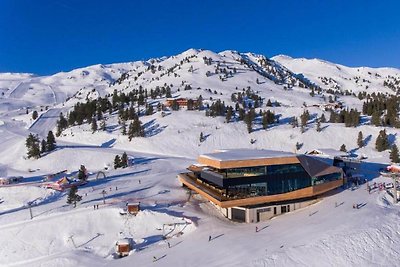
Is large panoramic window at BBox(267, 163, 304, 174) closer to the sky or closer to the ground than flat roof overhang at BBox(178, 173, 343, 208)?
closer to the sky

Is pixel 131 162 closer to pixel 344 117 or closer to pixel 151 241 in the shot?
pixel 151 241

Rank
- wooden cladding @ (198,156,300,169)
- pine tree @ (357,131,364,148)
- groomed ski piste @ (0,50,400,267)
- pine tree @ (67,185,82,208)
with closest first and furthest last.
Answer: groomed ski piste @ (0,50,400,267) < wooden cladding @ (198,156,300,169) < pine tree @ (67,185,82,208) < pine tree @ (357,131,364,148)

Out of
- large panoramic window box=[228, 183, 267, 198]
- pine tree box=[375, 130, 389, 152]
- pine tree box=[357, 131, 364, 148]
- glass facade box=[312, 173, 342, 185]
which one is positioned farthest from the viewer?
pine tree box=[357, 131, 364, 148]

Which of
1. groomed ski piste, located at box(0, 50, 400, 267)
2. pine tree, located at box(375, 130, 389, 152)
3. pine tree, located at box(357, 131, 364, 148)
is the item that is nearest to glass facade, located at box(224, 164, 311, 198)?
groomed ski piste, located at box(0, 50, 400, 267)

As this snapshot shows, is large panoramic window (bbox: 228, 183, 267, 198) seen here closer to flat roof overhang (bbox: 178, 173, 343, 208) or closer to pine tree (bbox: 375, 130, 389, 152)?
flat roof overhang (bbox: 178, 173, 343, 208)

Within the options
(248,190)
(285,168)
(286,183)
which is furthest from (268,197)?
(285,168)

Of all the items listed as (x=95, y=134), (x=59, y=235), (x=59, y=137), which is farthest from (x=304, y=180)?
(x=59, y=137)

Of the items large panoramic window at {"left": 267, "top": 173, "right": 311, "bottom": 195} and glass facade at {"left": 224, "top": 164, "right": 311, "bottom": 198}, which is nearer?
glass facade at {"left": 224, "top": 164, "right": 311, "bottom": 198}

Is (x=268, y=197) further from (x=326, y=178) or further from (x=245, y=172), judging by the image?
(x=326, y=178)

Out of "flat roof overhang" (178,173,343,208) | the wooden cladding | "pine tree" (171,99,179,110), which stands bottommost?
"flat roof overhang" (178,173,343,208)
